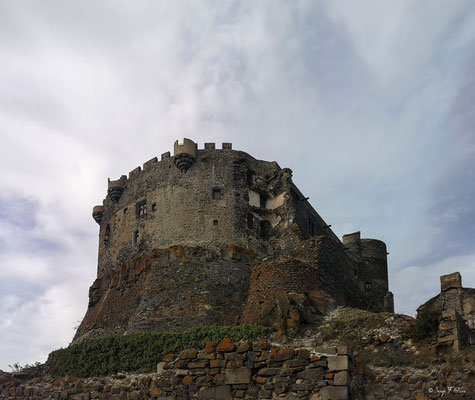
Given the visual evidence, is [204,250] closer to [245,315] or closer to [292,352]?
[245,315]

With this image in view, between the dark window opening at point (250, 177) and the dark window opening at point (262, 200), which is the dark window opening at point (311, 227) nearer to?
the dark window opening at point (262, 200)

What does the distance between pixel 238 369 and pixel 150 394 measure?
2.09 metres

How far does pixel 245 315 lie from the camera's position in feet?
96.9

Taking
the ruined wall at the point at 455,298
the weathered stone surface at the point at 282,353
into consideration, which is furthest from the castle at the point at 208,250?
the weathered stone surface at the point at 282,353

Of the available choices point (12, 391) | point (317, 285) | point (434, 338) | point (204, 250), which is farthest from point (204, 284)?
point (434, 338)

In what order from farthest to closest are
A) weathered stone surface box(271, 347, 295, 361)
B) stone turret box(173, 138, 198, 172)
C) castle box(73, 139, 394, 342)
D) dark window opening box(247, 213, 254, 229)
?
stone turret box(173, 138, 198, 172) → dark window opening box(247, 213, 254, 229) → castle box(73, 139, 394, 342) → weathered stone surface box(271, 347, 295, 361)

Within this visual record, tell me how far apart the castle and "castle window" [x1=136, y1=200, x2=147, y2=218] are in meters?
0.07

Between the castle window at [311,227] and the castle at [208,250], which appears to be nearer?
the castle at [208,250]

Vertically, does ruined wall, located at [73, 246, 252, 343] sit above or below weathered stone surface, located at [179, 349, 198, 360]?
above

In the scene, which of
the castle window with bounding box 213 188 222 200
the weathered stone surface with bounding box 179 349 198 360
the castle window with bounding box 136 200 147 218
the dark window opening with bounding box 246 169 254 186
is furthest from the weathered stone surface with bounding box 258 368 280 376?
the castle window with bounding box 136 200 147 218

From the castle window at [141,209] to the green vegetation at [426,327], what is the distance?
741 inches

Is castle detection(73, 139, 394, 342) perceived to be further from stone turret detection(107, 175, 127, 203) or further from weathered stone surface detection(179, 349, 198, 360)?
weathered stone surface detection(179, 349, 198, 360)

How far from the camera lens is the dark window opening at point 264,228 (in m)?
34.4

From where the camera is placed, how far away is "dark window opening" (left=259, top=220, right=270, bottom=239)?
34375 millimetres
